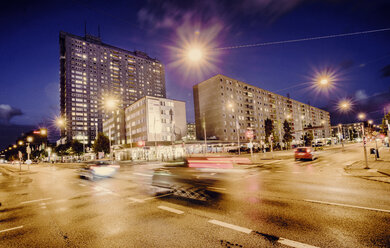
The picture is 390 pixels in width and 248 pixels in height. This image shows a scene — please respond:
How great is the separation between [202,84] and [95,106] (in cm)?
8210

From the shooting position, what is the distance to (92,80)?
5123 inches

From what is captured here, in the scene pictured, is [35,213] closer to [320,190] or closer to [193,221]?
[193,221]

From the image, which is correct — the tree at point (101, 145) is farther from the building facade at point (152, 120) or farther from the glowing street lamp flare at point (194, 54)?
the glowing street lamp flare at point (194, 54)

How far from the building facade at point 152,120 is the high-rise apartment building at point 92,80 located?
65143 mm

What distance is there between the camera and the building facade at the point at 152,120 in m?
57.8

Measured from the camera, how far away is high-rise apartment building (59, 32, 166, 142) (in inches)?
4791

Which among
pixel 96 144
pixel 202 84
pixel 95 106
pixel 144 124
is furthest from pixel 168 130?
pixel 95 106

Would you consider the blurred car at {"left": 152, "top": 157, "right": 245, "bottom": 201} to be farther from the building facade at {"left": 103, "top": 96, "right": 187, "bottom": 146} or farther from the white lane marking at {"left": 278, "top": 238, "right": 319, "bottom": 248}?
the building facade at {"left": 103, "top": 96, "right": 187, "bottom": 146}

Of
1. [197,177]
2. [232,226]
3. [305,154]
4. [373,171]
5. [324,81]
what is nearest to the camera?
[232,226]

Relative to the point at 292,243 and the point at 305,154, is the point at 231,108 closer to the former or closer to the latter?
the point at 305,154

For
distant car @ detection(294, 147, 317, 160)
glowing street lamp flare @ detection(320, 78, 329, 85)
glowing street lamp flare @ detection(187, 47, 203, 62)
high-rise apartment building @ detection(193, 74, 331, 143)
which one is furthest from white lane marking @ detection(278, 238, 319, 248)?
high-rise apartment building @ detection(193, 74, 331, 143)

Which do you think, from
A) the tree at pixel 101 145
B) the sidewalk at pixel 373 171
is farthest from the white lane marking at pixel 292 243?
the tree at pixel 101 145

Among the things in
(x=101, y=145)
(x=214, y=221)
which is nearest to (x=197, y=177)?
(x=214, y=221)

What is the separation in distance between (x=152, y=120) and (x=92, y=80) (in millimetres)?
95791
